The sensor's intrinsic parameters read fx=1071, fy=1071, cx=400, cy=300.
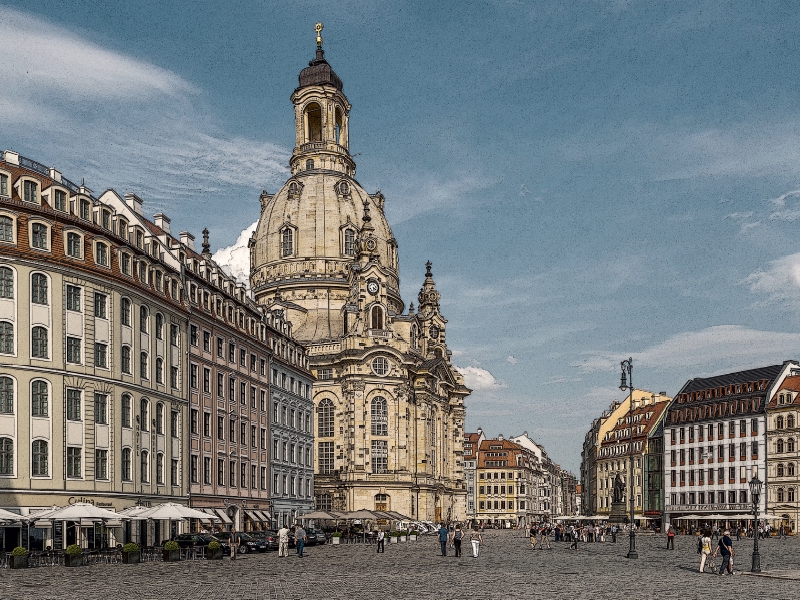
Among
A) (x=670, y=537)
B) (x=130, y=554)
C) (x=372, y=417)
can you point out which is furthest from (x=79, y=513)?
(x=372, y=417)

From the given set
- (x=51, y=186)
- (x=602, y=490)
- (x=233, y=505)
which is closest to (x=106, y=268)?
(x=51, y=186)

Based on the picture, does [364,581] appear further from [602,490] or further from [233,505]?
[602,490]

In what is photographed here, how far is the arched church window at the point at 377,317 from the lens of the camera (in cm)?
14225

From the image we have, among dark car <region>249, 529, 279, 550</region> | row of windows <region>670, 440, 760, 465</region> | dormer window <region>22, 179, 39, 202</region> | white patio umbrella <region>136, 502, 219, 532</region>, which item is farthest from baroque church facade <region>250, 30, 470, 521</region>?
dormer window <region>22, 179, 39, 202</region>

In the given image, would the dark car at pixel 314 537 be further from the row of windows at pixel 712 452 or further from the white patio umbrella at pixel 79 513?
the row of windows at pixel 712 452

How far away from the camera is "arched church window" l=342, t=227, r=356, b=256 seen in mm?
153125

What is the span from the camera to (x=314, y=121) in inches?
6806

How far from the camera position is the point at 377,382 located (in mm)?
138625

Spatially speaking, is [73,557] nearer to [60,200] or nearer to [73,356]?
[73,356]

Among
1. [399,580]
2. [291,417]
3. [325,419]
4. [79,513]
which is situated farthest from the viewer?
[325,419]

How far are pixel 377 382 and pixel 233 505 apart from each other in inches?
2406

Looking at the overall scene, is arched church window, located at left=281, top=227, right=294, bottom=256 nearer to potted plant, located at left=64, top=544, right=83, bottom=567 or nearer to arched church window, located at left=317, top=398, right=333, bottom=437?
arched church window, located at left=317, top=398, right=333, bottom=437

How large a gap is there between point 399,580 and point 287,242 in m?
116

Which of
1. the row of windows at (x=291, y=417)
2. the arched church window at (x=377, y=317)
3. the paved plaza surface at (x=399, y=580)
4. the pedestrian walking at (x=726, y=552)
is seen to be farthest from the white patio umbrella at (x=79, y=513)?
the arched church window at (x=377, y=317)
